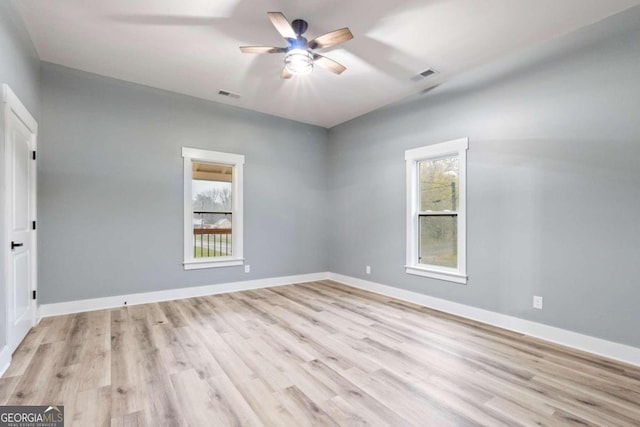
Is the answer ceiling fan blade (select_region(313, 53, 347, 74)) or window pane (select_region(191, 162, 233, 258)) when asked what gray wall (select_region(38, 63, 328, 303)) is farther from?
ceiling fan blade (select_region(313, 53, 347, 74))

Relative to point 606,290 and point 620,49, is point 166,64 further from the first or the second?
point 606,290

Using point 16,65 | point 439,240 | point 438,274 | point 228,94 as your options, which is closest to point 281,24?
point 228,94

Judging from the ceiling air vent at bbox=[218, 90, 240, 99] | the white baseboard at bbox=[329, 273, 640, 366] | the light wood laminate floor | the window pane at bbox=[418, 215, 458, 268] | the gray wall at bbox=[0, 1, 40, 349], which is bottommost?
the light wood laminate floor

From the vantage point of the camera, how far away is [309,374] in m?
2.40

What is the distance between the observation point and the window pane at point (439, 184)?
4.12m

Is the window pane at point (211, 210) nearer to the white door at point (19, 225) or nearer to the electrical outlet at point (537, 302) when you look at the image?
the white door at point (19, 225)

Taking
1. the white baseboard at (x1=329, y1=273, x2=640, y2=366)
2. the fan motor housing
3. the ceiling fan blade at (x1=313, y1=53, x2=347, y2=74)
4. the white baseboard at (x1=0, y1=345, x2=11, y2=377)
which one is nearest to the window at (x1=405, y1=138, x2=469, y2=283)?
the white baseboard at (x1=329, y1=273, x2=640, y2=366)

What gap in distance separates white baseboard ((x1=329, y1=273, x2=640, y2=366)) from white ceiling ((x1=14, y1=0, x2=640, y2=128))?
2.99 meters

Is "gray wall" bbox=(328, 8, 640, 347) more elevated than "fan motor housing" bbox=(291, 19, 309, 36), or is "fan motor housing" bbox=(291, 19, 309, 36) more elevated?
"fan motor housing" bbox=(291, 19, 309, 36)

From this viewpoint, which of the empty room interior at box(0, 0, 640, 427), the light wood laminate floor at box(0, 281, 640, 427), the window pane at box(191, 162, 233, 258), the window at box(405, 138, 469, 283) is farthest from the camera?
the window pane at box(191, 162, 233, 258)

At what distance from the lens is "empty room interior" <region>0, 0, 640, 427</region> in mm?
2262

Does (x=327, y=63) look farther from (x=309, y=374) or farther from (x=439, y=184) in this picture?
(x=309, y=374)

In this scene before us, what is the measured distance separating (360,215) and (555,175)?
294cm

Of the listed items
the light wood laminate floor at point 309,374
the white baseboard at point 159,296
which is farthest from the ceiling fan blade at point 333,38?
the white baseboard at point 159,296
